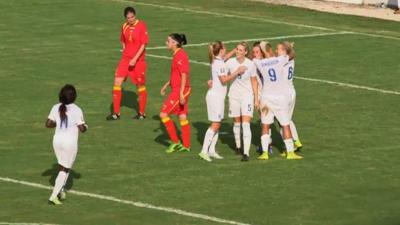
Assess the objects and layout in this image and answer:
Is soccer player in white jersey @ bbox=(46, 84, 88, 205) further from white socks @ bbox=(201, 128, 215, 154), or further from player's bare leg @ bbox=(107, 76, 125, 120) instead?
player's bare leg @ bbox=(107, 76, 125, 120)

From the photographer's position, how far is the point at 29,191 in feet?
76.8

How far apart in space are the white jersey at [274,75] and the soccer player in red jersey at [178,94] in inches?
53.0

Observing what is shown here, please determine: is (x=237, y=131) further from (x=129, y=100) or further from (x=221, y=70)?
(x=129, y=100)

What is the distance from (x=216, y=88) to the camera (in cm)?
2589

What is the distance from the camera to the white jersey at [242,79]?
25.7m

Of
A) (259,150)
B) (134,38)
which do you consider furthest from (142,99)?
(259,150)

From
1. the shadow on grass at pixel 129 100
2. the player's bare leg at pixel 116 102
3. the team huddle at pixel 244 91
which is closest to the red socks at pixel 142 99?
the player's bare leg at pixel 116 102

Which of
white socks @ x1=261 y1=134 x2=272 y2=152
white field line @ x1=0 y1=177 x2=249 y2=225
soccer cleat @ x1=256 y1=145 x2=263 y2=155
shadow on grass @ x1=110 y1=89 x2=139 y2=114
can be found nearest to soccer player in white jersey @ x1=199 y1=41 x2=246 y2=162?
white socks @ x1=261 y1=134 x2=272 y2=152

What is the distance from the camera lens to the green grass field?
2250 centimetres

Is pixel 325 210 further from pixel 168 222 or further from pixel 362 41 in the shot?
pixel 362 41

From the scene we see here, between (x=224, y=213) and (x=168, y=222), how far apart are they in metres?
1.05

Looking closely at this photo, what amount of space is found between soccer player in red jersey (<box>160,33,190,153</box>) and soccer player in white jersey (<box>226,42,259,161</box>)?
2.76ft

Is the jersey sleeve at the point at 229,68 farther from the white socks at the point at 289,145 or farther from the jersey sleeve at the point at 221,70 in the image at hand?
the white socks at the point at 289,145

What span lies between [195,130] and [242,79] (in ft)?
10.8
